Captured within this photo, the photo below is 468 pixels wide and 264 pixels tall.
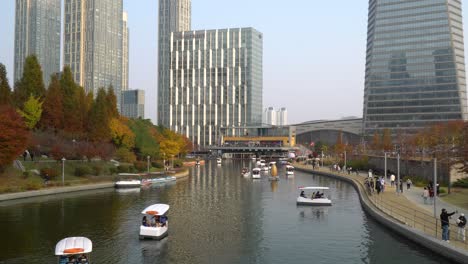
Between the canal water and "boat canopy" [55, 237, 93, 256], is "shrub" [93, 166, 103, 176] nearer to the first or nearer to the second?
the canal water

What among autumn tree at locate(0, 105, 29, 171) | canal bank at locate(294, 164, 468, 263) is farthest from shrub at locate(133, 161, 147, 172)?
canal bank at locate(294, 164, 468, 263)

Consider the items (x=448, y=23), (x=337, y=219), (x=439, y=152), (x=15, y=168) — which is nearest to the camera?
(x=337, y=219)

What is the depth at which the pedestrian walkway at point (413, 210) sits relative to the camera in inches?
1366

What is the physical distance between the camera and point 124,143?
10412cm

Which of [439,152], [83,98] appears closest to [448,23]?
[439,152]

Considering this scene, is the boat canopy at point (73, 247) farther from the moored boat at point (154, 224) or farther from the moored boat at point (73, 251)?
the moored boat at point (154, 224)

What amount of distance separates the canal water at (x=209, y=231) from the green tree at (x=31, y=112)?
2262 cm

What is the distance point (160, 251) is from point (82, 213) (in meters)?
20.9

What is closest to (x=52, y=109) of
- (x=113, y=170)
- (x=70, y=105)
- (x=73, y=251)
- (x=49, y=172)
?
(x=70, y=105)

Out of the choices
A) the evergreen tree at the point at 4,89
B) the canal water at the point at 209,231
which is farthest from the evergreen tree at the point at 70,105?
the canal water at the point at 209,231

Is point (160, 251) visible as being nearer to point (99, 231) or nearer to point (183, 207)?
point (99, 231)

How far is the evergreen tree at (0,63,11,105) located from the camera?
78.5 metres

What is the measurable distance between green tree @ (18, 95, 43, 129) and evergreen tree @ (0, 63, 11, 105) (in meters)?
3.19

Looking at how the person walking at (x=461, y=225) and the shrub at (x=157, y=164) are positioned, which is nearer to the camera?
the person walking at (x=461, y=225)
